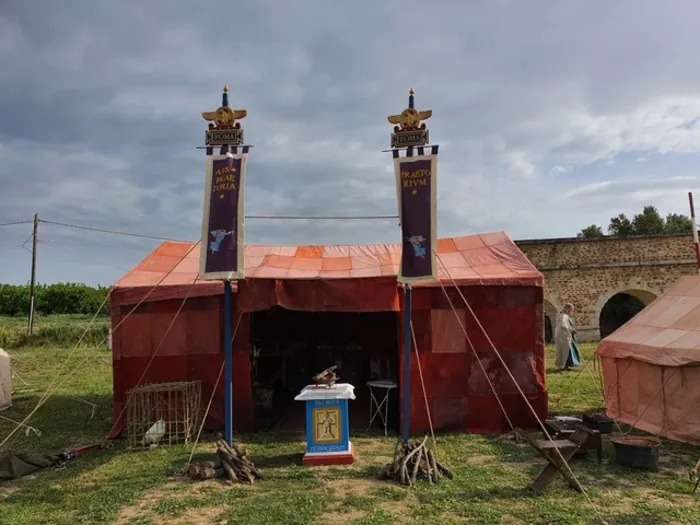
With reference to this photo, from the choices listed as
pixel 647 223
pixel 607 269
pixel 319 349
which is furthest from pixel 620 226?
pixel 319 349

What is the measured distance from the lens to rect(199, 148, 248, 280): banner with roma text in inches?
238

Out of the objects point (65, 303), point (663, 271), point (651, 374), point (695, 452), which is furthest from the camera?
point (65, 303)

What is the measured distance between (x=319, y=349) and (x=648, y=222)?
27.3 meters

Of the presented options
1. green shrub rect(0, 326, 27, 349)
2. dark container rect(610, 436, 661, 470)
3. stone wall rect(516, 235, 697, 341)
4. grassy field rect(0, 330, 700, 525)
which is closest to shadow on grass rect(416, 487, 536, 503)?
grassy field rect(0, 330, 700, 525)

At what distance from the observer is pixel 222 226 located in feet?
20.0

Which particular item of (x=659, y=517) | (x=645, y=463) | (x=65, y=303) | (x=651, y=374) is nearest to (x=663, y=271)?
(x=651, y=374)

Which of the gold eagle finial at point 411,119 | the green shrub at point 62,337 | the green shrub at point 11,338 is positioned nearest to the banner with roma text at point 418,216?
the gold eagle finial at point 411,119

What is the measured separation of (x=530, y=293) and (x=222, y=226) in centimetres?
413

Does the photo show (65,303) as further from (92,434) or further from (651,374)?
(651,374)

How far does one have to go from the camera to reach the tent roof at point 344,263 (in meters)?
7.32

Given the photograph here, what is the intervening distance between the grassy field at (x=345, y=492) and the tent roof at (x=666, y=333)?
111 cm

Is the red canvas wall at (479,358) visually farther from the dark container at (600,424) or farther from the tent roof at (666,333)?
the tent roof at (666,333)

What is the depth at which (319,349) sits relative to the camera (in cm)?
1025

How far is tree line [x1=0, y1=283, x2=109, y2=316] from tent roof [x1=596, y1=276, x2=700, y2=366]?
31.2m
